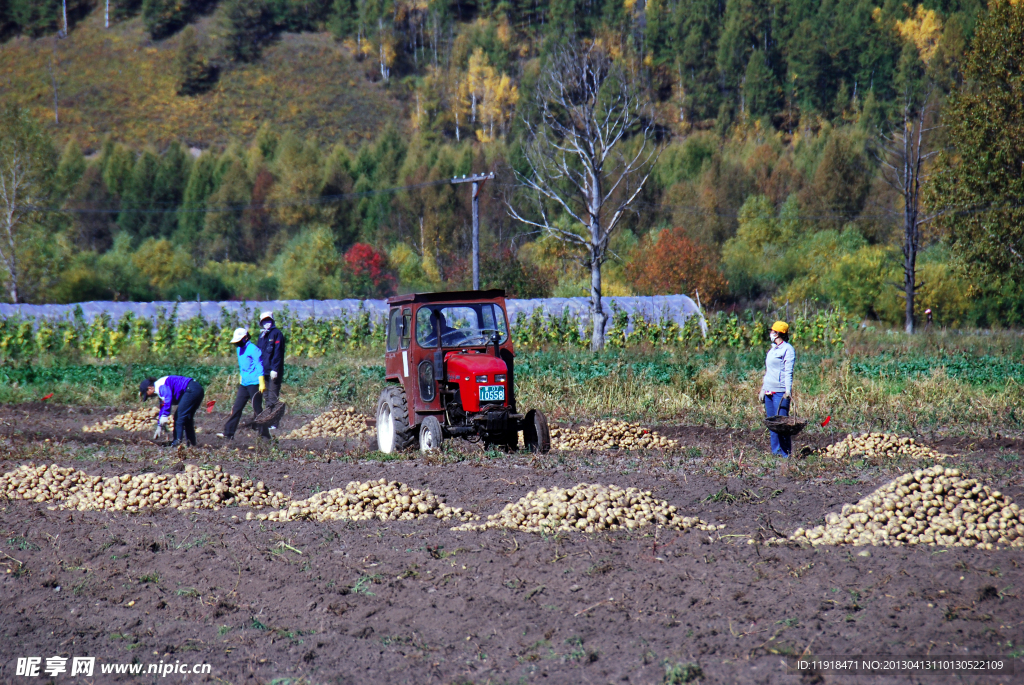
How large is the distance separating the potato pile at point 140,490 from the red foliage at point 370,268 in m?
42.9

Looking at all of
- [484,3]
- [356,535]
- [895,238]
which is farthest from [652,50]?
[356,535]

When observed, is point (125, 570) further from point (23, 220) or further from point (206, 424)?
point (23, 220)

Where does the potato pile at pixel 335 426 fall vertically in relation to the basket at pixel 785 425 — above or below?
below

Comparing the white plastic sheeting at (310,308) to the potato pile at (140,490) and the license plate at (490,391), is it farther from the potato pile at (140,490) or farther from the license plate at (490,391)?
the potato pile at (140,490)

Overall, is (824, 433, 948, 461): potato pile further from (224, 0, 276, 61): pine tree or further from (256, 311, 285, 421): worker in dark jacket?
(224, 0, 276, 61): pine tree

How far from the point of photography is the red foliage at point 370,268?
51719 mm

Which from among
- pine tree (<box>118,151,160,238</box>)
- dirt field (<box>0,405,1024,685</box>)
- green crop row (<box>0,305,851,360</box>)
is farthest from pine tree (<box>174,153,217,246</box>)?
dirt field (<box>0,405,1024,685</box>)

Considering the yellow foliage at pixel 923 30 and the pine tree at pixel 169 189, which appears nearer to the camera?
the pine tree at pixel 169 189

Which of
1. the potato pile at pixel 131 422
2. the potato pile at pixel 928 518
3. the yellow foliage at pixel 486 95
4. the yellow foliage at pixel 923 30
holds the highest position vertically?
the yellow foliage at pixel 923 30

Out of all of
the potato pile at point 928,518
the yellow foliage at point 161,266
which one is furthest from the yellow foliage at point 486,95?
the potato pile at point 928,518

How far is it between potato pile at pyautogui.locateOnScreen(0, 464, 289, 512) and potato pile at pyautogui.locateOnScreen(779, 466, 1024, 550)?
4675mm

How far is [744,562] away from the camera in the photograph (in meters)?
5.44

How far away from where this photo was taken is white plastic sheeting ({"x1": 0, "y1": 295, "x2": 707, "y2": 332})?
83.6 feet

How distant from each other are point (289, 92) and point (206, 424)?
272 ft
